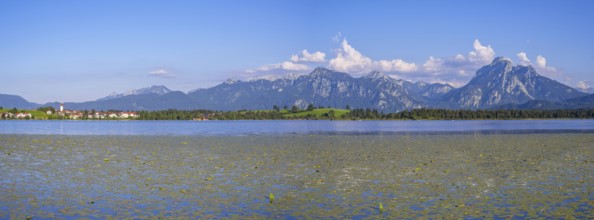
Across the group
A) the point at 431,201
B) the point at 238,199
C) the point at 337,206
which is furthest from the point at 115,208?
the point at 431,201

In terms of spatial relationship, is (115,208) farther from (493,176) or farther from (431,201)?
(493,176)

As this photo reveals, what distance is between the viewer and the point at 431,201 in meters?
26.5

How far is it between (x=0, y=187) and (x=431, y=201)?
23.6 metres

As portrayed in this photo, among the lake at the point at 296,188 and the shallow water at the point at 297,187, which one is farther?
the shallow water at the point at 297,187

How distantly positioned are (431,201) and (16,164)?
1342 inches

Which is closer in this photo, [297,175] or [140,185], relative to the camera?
[140,185]

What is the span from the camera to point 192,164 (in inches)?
1777

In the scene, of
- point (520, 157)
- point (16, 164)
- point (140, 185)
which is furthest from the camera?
point (520, 157)

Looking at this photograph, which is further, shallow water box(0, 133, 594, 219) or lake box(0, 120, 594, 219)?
shallow water box(0, 133, 594, 219)

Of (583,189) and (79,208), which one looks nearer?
(79,208)

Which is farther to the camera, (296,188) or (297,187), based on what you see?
(297,187)

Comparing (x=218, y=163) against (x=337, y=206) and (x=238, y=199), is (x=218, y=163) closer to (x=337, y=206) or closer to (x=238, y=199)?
(x=238, y=199)

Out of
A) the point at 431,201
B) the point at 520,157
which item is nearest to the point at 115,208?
the point at 431,201

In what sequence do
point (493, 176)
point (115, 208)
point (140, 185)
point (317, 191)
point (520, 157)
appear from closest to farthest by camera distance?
point (115, 208) → point (317, 191) → point (140, 185) → point (493, 176) → point (520, 157)
